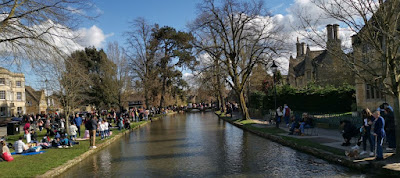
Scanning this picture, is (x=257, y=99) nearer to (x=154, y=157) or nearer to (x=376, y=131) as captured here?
(x=154, y=157)

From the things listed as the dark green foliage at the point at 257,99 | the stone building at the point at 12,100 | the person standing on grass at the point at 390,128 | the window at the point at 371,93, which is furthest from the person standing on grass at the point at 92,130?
the stone building at the point at 12,100

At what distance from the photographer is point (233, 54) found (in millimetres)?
27625

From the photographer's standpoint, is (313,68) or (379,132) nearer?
(379,132)

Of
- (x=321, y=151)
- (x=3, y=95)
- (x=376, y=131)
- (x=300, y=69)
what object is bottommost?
(x=321, y=151)

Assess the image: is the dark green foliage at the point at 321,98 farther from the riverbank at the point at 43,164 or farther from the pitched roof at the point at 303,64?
the riverbank at the point at 43,164

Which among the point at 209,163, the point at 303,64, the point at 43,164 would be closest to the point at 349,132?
the point at 209,163

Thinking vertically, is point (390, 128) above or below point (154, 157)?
above

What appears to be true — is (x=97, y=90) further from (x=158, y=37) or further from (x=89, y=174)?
(x=89, y=174)

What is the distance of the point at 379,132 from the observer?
886 centimetres

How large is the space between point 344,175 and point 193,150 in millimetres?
6625

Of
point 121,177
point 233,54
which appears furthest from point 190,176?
point 233,54

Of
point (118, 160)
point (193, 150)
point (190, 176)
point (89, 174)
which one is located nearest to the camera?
point (190, 176)

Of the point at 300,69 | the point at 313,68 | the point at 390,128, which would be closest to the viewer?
the point at 390,128

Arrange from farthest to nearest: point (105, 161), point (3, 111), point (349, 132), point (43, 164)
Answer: point (3, 111)
point (105, 161)
point (349, 132)
point (43, 164)
